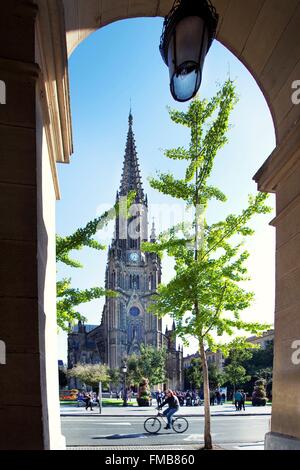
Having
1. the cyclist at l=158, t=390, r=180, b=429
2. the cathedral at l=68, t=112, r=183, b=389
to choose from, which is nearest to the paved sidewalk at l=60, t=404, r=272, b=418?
the cyclist at l=158, t=390, r=180, b=429

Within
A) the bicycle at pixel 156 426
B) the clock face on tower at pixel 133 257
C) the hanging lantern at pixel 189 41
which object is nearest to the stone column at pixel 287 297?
the hanging lantern at pixel 189 41

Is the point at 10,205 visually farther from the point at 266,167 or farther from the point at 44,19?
the point at 266,167

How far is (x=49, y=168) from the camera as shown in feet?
13.9

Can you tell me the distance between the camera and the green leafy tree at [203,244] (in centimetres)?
1067

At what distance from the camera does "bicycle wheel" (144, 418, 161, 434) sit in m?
15.5

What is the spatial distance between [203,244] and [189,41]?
8409mm

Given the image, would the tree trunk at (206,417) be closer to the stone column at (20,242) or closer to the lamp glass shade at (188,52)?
the stone column at (20,242)

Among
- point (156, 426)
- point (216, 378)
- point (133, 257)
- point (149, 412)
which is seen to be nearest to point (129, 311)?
point (133, 257)

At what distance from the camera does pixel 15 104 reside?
2984 mm

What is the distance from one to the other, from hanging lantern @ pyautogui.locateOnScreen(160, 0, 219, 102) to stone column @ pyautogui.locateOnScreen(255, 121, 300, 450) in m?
1.66

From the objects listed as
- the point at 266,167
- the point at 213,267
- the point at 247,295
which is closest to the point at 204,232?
the point at 213,267

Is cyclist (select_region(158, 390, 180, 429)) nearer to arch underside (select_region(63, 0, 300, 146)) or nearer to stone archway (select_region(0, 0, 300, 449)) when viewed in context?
stone archway (select_region(0, 0, 300, 449))

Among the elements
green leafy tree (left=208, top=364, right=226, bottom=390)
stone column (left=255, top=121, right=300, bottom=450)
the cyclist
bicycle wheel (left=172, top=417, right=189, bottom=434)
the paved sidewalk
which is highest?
stone column (left=255, top=121, right=300, bottom=450)
